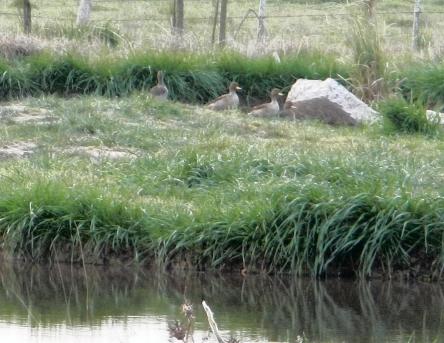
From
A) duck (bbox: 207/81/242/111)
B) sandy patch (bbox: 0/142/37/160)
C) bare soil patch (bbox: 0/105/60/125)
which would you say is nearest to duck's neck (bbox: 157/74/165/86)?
duck (bbox: 207/81/242/111)

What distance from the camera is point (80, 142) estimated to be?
12.1 m

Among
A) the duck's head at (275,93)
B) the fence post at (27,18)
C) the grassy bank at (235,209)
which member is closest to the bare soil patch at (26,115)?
the grassy bank at (235,209)

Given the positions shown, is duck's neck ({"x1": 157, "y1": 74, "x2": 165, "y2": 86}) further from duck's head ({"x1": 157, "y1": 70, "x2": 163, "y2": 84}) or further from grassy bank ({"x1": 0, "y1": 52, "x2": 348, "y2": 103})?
grassy bank ({"x1": 0, "y1": 52, "x2": 348, "y2": 103})

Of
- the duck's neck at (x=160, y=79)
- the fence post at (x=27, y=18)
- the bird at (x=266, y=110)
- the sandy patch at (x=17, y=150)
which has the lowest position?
the bird at (x=266, y=110)

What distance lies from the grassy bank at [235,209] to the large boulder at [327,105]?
335cm

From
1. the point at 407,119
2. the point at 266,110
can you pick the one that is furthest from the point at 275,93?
the point at 407,119

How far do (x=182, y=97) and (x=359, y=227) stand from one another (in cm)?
756

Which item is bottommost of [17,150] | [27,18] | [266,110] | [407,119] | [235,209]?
[266,110]

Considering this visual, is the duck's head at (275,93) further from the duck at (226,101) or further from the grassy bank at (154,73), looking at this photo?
Result: the grassy bank at (154,73)

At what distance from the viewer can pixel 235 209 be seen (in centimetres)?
876

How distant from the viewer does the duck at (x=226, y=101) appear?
14.8 m

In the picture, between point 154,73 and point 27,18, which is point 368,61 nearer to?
point 154,73

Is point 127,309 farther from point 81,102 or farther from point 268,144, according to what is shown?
point 81,102

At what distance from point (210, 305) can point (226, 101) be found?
24.1 feet
